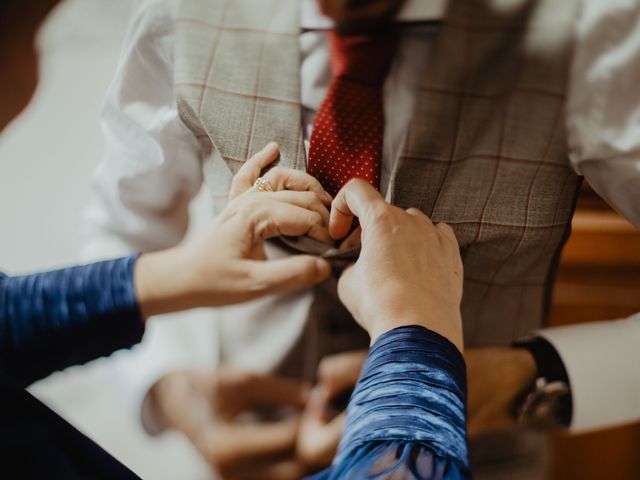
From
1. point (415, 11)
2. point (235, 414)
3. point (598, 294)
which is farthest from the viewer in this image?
point (598, 294)

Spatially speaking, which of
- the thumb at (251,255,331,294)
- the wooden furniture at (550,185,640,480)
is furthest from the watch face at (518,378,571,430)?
the thumb at (251,255,331,294)

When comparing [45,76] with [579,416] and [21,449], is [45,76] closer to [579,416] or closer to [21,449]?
[21,449]

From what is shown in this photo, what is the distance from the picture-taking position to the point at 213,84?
288 mm

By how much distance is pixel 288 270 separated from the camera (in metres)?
0.34

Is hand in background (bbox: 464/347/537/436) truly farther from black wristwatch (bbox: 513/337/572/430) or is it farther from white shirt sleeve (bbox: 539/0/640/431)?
white shirt sleeve (bbox: 539/0/640/431)

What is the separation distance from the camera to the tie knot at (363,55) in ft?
0.91

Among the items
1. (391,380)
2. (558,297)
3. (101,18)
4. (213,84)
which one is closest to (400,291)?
(391,380)

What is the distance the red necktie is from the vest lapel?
0.01 m

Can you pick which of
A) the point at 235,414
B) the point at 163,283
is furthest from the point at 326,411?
the point at 163,283

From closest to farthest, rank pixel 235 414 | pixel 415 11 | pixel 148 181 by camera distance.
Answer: pixel 415 11 < pixel 148 181 < pixel 235 414

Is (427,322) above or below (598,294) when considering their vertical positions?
above

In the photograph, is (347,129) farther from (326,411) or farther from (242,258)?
(326,411)

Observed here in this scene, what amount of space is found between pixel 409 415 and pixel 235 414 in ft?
0.86

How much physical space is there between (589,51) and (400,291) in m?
0.15
